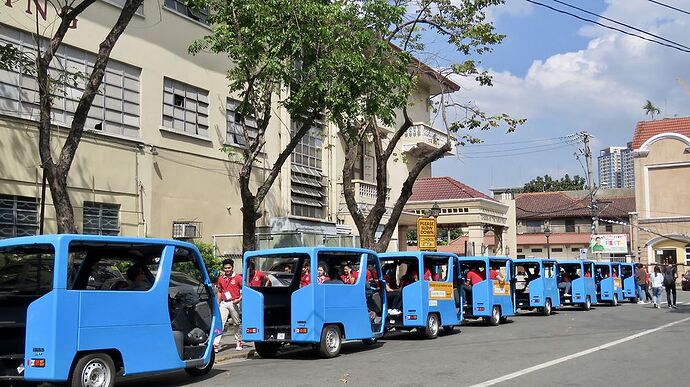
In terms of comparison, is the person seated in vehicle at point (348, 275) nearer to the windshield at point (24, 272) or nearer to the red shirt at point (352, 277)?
the red shirt at point (352, 277)

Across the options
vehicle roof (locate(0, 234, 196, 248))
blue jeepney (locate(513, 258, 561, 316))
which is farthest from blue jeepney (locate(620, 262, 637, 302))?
vehicle roof (locate(0, 234, 196, 248))

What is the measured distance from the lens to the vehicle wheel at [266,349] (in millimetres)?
14396

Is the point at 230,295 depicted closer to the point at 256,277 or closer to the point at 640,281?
the point at 256,277

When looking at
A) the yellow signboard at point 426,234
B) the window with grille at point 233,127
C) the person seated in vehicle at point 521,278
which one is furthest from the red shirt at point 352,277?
the person seated in vehicle at point 521,278

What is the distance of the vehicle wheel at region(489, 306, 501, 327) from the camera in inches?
843

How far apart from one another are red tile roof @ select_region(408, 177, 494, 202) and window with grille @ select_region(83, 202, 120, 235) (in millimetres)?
18333

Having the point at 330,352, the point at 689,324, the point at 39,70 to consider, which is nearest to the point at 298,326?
the point at 330,352

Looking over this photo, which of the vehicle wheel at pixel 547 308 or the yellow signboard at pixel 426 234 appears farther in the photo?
the vehicle wheel at pixel 547 308

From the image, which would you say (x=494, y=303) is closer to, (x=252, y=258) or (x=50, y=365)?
(x=252, y=258)

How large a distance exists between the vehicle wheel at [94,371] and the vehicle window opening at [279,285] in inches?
180

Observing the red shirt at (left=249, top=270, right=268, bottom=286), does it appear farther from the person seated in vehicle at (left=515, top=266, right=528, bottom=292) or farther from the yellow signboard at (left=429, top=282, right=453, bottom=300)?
the person seated in vehicle at (left=515, top=266, right=528, bottom=292)

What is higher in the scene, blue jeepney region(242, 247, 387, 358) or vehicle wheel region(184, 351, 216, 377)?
blue jeepney region(242, 247, 387, 358)

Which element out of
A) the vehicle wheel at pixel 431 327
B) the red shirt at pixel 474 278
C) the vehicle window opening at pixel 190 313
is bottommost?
the vehicle wheel at pixel 431 327

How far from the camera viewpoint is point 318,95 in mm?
16344
